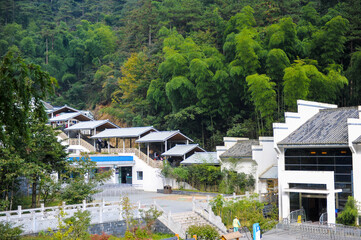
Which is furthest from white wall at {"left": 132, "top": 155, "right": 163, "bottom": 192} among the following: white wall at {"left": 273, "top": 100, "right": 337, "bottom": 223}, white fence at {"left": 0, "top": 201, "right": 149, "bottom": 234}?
white wall at {"left": 273, "top": 100, "right": 337, "bottom": 223}

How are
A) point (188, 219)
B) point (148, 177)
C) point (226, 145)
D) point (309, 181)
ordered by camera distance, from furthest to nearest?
1. point (148, 177)
2. point (226, 145)
3. point (188, 219)
4. point (309, 181)

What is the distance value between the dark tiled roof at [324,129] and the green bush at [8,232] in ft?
44.5

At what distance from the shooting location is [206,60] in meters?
36.0

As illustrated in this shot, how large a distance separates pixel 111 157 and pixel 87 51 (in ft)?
109

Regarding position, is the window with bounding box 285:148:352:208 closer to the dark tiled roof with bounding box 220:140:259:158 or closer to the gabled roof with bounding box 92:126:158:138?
the dark tiled roof with bounding box 220:140:259:158

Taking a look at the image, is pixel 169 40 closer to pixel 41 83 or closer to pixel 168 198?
pixel 168 198

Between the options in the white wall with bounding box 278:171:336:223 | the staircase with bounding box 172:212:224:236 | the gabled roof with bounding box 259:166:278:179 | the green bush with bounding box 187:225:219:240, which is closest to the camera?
the green bush with bounding box 187:225:219:240

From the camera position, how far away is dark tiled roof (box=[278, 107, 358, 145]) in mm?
21077

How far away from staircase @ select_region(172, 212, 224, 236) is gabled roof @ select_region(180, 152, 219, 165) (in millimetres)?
8635

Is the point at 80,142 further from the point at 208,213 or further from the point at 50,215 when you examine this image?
the point at 50,215

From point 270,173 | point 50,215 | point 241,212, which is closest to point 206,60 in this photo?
point 270,173

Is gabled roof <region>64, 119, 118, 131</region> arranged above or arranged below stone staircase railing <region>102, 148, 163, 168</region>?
above

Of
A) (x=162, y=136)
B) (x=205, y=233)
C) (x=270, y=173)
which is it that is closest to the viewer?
(x=205, y=233)

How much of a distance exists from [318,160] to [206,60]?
54.0 ft
